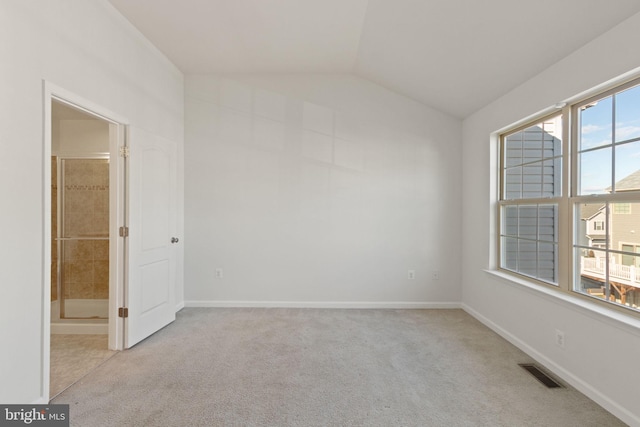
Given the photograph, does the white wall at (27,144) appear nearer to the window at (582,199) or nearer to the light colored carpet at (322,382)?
the light colored carpet at (322,382)

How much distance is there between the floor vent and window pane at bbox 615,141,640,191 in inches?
58.7

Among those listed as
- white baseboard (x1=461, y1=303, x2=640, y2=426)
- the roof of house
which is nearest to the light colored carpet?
white baseboard (x1=461, y1=303, x2=640, y2=426)

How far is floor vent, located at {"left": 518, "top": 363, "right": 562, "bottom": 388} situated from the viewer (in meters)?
2.32

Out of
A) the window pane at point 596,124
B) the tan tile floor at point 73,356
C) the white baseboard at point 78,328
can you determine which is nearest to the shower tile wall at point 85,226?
the white baseboard at point 78,328

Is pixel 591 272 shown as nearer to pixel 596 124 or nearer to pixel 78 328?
pixel 596 124

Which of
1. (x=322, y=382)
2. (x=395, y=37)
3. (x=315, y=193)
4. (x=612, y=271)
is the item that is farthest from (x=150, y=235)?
(x=612, y=271)

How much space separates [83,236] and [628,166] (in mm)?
5107

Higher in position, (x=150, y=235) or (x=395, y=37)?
(x=395, y=37)

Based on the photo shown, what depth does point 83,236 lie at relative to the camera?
11.9 ft

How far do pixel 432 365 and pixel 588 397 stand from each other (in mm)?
1032

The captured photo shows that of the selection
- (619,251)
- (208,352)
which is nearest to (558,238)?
(619,251)

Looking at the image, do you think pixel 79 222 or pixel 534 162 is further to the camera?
pixel 79 222

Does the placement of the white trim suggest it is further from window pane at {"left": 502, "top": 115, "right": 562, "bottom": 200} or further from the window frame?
window pane at {"left": 502, "top": 115, "right": 562, "bottom": 200}

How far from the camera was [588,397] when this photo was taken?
7.09 feet
